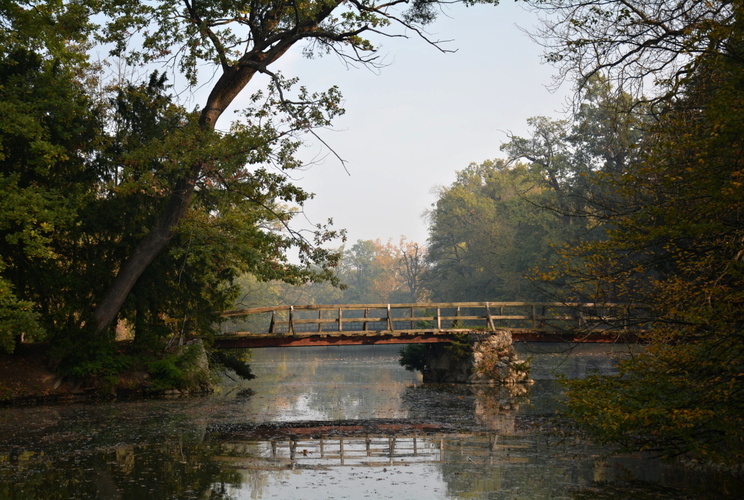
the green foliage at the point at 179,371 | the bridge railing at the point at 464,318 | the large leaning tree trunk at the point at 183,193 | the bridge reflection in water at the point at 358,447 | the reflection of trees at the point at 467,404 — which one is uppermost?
the large leaning tree trunk at the point at 183,193

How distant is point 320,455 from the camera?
12.0 m

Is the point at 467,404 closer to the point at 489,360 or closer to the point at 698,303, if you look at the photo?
the point at 489,360

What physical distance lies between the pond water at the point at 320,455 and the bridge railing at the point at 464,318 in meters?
1.02

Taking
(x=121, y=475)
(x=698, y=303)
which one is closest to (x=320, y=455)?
(x=121, y=475)

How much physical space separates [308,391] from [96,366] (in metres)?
6.87

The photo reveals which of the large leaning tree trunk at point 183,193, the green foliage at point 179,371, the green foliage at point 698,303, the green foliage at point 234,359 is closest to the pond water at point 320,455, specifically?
the green foliage at point 698,303

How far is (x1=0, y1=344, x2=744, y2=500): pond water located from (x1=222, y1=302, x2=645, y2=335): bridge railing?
102 centimetres

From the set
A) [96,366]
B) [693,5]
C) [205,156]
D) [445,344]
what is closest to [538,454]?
[693,5]

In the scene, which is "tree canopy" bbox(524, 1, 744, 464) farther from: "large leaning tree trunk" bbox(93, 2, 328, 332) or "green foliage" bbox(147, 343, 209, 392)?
"green foliage" bbox(147, 343, 209, 392)

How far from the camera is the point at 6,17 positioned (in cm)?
2145

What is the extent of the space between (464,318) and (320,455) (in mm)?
13037

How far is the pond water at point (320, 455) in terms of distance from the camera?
9.21m

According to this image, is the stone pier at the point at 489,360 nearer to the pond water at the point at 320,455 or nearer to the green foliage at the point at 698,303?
the pond water at the point at 320,455

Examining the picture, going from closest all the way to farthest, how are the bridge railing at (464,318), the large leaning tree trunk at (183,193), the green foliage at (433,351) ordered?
the bridge railing at (464,318) < the large leaning tree trunk at (183,193) < the green foliage at (433,351)
